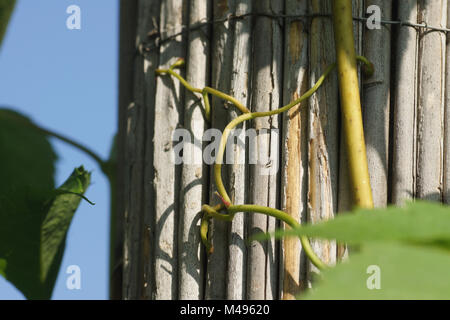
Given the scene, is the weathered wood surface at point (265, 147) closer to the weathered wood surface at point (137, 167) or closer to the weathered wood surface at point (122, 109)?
the weathered wood surface at point (137, 167)

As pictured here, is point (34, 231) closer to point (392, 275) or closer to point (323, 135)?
point (323, 135)

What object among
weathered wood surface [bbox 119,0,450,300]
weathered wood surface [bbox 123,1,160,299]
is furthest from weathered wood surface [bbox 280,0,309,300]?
weathered wood surface [bbox 123,1,160,299]

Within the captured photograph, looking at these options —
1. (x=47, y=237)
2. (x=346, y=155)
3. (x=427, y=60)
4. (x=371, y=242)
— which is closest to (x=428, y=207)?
(x=371, y=242)

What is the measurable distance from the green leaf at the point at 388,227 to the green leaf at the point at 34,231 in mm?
702

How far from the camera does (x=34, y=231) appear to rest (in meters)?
0.88

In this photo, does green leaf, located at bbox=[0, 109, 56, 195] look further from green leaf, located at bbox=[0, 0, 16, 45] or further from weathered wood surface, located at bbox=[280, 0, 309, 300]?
weathered wood surface, located at bbox=[280, 0, 309, 300]

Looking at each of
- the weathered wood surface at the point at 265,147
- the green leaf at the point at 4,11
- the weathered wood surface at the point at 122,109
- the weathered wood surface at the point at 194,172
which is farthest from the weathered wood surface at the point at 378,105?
the green leaf at the point at 4,11

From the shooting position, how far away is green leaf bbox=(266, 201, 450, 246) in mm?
209

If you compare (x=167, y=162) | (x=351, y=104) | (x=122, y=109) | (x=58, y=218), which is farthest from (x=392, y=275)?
(x=122, y=109)

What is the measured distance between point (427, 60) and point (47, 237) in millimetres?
650

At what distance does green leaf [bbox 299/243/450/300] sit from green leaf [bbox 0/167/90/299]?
28.2 inches

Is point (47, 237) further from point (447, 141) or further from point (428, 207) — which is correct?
point (428, 207)

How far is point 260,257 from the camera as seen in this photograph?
75 centimetres

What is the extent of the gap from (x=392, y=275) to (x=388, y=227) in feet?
0.07
